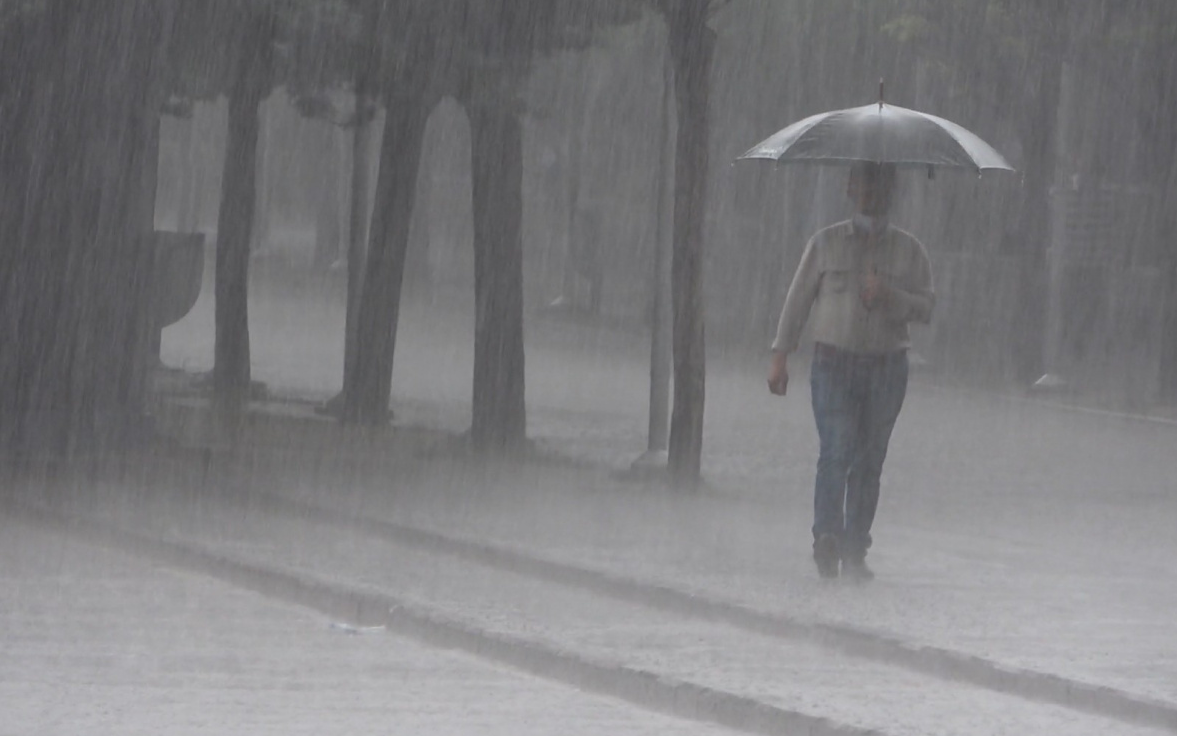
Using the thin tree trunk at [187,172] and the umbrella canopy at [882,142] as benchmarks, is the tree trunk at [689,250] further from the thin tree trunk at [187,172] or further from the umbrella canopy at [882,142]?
the thin tree trunk at [187,172]

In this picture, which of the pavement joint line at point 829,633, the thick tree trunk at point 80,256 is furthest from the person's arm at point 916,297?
the thick tree trunk at point 80,256

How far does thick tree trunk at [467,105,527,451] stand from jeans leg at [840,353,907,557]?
222 inches

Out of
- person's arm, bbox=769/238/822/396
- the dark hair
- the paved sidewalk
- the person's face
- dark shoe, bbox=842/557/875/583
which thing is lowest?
the paved sidewalk

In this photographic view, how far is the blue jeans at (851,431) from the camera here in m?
9.94

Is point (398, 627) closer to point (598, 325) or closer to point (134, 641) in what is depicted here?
point (134, 641)

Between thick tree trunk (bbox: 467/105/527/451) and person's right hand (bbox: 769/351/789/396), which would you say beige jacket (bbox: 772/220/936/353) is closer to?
person's right hand (bbox: 769/351/789/396)

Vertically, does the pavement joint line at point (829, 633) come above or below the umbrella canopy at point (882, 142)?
below

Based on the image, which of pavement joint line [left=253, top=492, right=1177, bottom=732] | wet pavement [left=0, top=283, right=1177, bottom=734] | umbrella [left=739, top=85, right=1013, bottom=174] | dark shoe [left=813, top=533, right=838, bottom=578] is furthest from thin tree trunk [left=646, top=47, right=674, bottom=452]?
dark shoe [left=813, top=533, right=838, bottom=578]

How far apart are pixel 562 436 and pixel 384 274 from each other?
1952mm

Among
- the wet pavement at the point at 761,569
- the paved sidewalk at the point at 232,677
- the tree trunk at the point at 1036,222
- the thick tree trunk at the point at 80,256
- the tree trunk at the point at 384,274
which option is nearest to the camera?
the paved sidewalk at the point at 232,677

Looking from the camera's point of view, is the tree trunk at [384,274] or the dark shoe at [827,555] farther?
the tree trunk at [384,274]

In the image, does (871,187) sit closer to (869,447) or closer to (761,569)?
(869,447)

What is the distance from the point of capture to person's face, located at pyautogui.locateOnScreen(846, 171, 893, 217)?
32.7 feet

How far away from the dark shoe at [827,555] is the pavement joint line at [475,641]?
2.00 m
